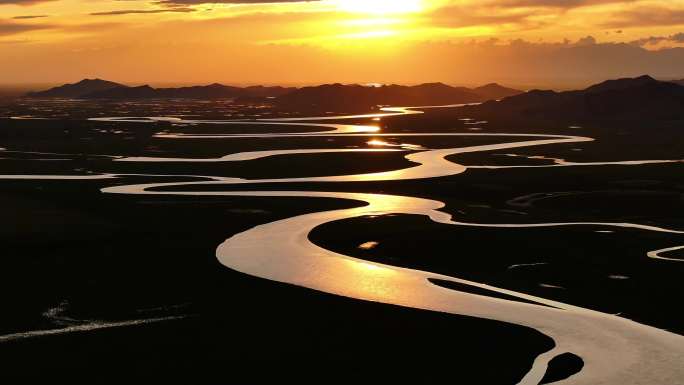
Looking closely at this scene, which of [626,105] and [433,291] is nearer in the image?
[433,291]

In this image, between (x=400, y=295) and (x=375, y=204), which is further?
(x=375, y=204)

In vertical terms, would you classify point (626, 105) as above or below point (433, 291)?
below

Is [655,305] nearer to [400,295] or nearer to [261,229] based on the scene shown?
[400,295]

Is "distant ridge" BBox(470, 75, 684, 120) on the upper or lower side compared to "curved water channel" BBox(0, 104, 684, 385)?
lower

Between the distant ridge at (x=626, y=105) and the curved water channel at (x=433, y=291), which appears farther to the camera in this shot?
the distant ridge at (x=626, y=105)

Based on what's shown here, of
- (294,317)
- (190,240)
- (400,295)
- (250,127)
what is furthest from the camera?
(250,127)

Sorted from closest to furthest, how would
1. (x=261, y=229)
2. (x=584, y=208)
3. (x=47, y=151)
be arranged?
(x=261, y=229)
(x=584, y=208)
(x=47, y=151)

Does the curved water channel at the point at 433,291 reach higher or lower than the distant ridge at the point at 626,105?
higher

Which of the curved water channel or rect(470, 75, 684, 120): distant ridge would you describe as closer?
the curved water channel

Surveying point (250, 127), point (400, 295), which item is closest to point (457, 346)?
point (400, 295)

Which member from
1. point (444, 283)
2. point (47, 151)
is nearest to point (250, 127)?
point (47, 151)

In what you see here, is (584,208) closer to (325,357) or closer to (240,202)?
(240,202)
